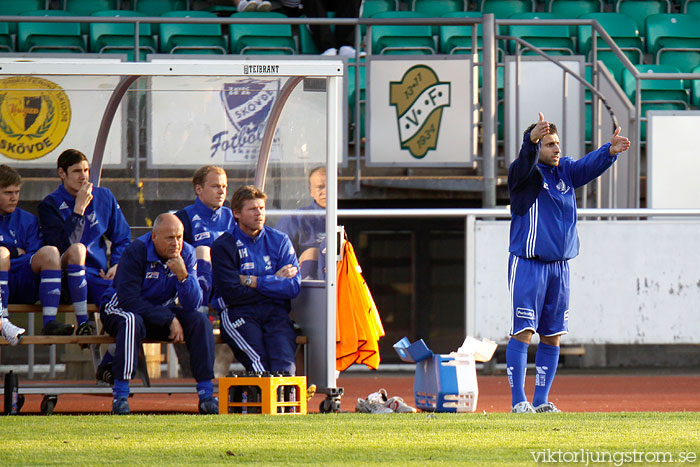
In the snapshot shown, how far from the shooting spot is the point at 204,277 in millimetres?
7879

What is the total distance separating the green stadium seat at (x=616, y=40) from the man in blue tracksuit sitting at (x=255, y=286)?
20.6ft

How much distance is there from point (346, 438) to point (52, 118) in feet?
12.4

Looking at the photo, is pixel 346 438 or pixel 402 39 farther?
pixel 402 39

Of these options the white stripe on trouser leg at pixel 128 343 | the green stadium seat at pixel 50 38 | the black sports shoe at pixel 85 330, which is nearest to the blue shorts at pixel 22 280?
the black sports shoe at pixel 85 330

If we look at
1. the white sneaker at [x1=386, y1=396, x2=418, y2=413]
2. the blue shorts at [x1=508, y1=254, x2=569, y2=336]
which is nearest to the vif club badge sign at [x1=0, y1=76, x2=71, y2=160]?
the white sneaker at [x1=386, y1=396, x2=418, y2=413]

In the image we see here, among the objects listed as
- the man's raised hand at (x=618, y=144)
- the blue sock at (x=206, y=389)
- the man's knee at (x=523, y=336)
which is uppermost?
the man's raised hand at (x=618, y=144)

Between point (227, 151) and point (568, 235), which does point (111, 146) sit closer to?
point (227, 151)

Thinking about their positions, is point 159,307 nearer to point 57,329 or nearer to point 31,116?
point 57,329

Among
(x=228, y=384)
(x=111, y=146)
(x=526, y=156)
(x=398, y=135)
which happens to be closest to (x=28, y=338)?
(x=228, y=384)

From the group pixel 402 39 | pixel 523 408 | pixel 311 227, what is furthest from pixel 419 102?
pixel 523 408

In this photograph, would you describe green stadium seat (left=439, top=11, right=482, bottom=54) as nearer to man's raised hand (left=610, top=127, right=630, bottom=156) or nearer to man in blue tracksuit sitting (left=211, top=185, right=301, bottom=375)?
man in blue tracksuit sitting (left=211, top=185, right=301, bottom=375)

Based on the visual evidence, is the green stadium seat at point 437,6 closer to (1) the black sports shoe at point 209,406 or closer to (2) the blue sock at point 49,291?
(2) the blue sock at point 49,291

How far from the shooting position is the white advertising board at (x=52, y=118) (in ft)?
26.0

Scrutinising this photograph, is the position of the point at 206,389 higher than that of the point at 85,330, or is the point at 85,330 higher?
the point at 85,330
